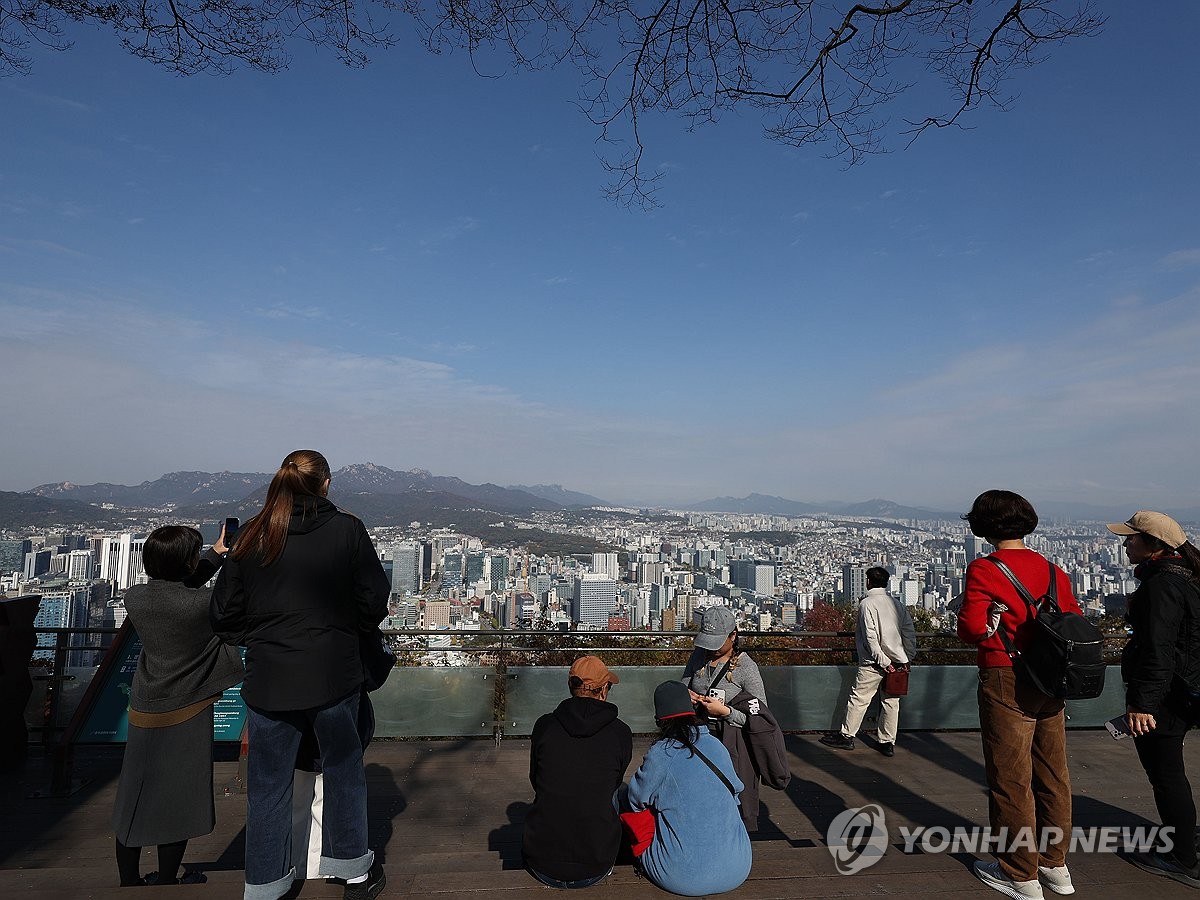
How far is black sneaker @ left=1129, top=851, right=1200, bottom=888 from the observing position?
315cm

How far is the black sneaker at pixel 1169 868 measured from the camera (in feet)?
10.3

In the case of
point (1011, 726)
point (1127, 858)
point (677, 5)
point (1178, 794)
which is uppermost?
point (677, 5)

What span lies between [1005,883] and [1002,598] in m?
1.17

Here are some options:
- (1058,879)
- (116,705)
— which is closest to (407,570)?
(116,705)

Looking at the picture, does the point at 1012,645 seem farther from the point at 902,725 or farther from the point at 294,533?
the point at 902,725

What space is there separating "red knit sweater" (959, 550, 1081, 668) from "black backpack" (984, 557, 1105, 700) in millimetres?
30

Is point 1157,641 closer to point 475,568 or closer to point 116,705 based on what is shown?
point 116,705

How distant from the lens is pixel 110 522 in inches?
932

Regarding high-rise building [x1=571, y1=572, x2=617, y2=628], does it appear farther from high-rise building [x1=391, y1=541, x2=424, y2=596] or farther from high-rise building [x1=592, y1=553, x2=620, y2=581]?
high-rise building [x1=592, y1=553, x2=620, y2=581]

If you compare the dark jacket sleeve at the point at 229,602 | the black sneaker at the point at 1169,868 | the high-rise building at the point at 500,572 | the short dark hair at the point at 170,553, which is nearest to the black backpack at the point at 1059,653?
the black sneaker at the point at 1169,868

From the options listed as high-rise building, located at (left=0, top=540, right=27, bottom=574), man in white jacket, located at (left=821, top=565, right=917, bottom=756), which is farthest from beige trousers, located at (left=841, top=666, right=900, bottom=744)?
high-rise building, located at (left=0, top=540, right=27, bottom=574)

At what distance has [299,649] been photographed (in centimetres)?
252

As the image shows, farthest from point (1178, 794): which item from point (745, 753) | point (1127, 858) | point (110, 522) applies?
point (110, 522)

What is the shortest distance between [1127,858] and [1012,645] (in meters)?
1.48
